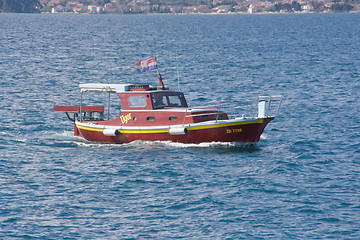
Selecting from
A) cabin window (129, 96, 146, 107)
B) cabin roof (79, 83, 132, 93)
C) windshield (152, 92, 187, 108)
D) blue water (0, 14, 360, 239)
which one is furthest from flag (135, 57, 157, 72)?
blue water (0, 14, 360, 239)

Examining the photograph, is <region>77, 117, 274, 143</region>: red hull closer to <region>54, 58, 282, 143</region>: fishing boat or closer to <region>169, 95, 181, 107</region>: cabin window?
<region>54, 58, 282, 143</region>: fishing boat

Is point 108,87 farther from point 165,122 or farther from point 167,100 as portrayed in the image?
point 165,122

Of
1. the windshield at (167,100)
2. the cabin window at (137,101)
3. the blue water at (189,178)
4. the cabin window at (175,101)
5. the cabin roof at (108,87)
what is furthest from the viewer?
the cabin roof at (108,87)

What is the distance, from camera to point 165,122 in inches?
1182

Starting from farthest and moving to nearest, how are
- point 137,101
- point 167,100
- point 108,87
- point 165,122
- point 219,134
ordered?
point 108,87 → point 167,100 → point 137,101 → point 165,122 → point 219,134

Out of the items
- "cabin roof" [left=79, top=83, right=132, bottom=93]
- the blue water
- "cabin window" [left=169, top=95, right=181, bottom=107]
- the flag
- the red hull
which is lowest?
the blue water

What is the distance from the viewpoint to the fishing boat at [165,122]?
29125mm

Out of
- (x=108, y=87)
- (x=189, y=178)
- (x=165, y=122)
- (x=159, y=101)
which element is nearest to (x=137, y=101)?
(x=159, y=101)

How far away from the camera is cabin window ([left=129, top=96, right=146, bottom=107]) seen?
3073cm

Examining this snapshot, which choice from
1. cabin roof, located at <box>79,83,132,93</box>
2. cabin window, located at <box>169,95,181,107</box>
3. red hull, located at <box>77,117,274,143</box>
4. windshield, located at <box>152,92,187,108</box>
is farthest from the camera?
cabin roof, located at <box>79,83,132,93</box>

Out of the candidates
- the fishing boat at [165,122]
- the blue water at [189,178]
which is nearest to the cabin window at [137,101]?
the fishing boat at [165,122]

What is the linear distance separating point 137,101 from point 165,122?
210cm

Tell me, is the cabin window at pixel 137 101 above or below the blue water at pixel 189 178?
above

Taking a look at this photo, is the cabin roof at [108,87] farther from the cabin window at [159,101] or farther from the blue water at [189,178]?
the blue water at [189,178]
